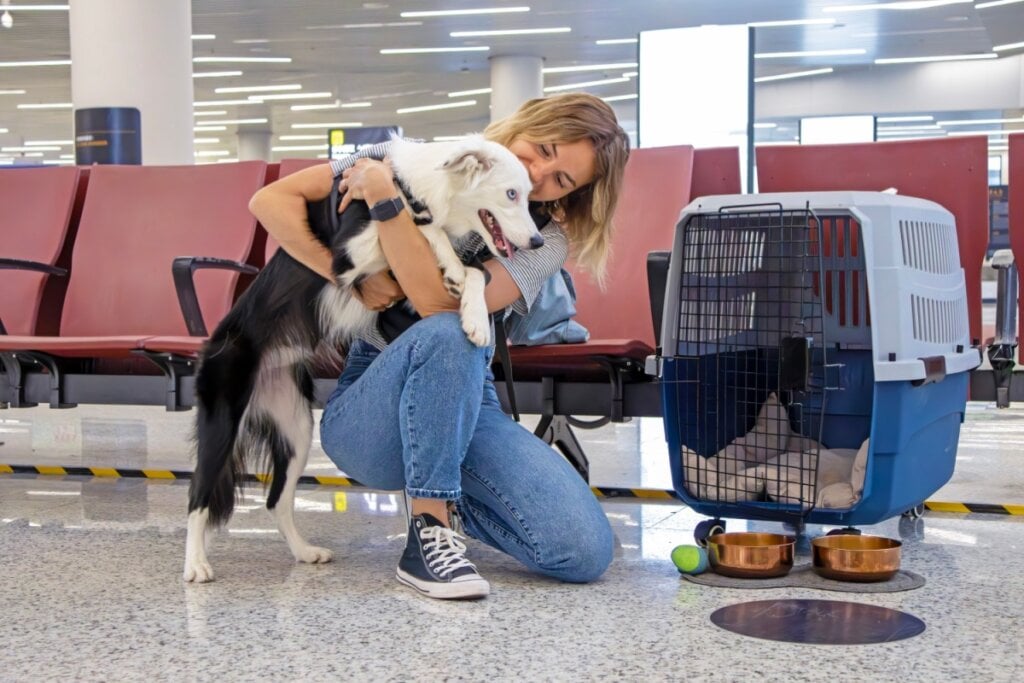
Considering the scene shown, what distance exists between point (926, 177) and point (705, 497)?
132 centimetres

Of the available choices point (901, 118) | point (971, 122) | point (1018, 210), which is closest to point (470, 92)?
point (901, 118)

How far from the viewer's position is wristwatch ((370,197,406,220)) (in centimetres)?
227

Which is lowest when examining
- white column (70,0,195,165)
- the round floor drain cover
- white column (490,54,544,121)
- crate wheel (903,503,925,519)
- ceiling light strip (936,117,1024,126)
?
crate wheel (903,503,925,519)

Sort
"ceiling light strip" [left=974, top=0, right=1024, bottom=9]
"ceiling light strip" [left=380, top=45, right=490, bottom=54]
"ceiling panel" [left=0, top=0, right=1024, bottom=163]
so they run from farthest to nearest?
1. "ceiling light strip" [left=380, top=45, right=490, bottom=54]
2. "ceiling panel" [left=0, top=0, right=1024, bottom=163]
3. "ceiling light strip" [left=974, top=0, right=1024, bottom=9]

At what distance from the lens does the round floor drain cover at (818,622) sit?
1.93 meters

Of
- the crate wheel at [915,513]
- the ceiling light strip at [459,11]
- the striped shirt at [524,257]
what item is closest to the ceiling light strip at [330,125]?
the ceiling light strip at [459,11]

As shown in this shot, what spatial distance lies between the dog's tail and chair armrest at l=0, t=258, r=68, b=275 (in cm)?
156

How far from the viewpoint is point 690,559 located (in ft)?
7.71

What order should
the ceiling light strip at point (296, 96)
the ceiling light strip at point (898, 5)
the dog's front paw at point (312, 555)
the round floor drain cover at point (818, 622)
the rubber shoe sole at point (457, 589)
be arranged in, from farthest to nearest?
the ceiling light strip at point (296, 96) → the ceiling light strip at point (898, 5) → the dog's front paw at point (312, 555) → the rubber shoe sole at point (457, 589) → the round floor drain cover at point (818, 622)

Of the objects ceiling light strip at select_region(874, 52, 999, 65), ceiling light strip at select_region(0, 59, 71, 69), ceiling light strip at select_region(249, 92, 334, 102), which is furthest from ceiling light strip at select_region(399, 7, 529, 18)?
ceiling light strip at select_region(874, 52, 999, 65)

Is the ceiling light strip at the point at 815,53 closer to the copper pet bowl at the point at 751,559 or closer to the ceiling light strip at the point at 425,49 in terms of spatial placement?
the ceiling light strip at the point at 425,49

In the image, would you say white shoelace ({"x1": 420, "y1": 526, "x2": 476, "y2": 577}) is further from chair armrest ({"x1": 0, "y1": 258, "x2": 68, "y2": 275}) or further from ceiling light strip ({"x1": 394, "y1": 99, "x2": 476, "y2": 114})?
ceiling light strip ({"x1": 394, "y1": 99, "x2": 476, "y2": 114})

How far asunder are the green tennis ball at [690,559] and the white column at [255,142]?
25192 millimetres

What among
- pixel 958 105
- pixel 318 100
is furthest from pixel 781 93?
pixel 318 100
